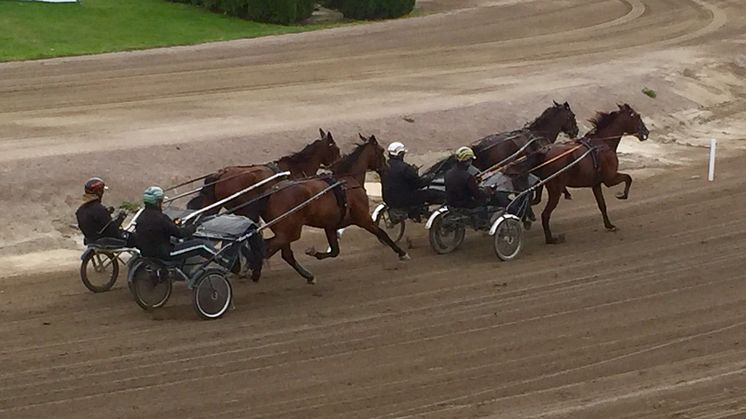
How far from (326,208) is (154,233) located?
2432mm

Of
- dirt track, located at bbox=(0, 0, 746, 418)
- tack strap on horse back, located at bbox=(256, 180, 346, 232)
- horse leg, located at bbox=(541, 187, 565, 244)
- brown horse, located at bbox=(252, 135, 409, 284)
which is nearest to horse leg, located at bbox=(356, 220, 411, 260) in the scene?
brown horse, located at bbox=(252, 135, 409, 284)

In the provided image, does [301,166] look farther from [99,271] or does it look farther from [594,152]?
[594,152]

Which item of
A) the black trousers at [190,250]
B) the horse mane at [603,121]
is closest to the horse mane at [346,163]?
the black trousers at [190,250]

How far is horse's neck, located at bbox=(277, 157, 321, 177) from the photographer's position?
1548 cm

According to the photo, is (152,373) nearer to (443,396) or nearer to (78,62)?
(443,396)

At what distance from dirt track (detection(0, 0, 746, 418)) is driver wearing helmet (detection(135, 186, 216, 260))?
69cm

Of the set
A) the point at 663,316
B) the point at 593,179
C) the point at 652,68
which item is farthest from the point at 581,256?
the point at 652,68

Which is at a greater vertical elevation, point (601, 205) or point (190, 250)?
point (190, 250)

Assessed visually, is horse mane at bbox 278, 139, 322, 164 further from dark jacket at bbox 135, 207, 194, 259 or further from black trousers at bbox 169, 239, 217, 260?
dark jacket at bbox 135, 207, 194, 259

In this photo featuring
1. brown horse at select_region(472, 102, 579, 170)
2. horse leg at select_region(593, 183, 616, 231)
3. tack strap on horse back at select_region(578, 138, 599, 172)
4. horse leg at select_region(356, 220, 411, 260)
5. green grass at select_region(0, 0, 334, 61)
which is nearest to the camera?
horse leg at select_region(356, 220, 411, 260)

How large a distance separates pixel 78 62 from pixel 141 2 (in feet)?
35.6

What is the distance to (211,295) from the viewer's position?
12.5m

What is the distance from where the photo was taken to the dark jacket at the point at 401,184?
1532 cm

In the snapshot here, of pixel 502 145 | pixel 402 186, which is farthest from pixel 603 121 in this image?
pixel 402 186
